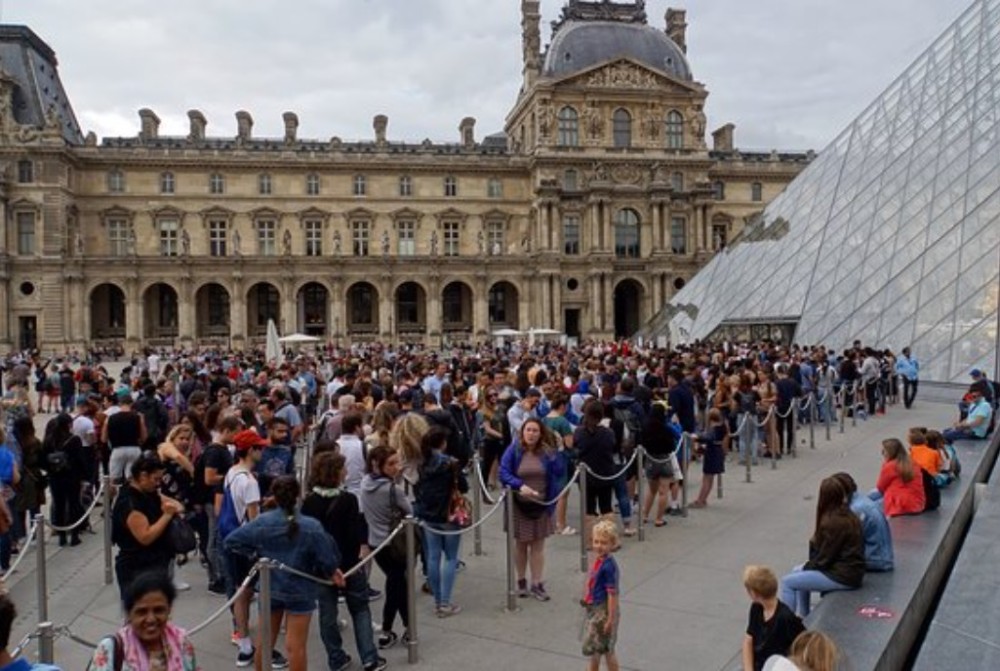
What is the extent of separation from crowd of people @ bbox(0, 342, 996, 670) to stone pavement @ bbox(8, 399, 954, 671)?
24 centimetres

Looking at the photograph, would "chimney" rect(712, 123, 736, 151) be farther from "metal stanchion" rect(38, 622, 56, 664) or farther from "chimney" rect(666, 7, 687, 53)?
"metal stanchion" rect(38, 622, 56, 664)

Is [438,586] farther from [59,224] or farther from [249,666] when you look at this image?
[59,224]

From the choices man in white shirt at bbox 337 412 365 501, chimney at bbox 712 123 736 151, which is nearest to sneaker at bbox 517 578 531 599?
man in white shirt at bbox 337 412 365 501

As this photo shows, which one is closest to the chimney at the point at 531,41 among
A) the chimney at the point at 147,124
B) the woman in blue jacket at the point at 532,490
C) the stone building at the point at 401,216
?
the stone building at the point at 401,216

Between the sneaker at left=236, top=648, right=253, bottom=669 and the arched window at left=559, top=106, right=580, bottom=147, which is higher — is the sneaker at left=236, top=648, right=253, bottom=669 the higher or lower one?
the lower one

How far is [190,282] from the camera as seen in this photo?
165 ft

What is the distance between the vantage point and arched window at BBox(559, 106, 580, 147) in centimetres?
5447

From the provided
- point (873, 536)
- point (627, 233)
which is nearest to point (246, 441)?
point (873, 536)

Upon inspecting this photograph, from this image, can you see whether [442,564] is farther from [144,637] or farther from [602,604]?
[144,637]

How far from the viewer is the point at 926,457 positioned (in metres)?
8.08

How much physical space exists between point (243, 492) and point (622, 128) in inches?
2074

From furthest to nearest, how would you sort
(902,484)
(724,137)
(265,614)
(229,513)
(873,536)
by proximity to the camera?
(724,137) → (902,484) → (229,513) → (873,536) → (265,614)

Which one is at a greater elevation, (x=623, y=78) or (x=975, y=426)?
(x=623, y=78)

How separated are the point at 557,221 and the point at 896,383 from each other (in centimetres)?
3551
